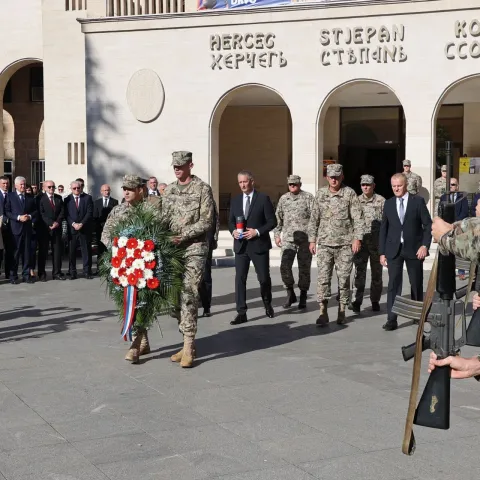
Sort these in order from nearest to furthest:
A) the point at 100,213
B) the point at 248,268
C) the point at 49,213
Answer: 1. the point at 248,268
2. the point at 49,213
3. the point at 100,213

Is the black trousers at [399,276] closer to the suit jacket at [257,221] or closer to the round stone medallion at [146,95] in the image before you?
the suit jacket at [257,221]

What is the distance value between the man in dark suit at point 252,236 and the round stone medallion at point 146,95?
427 inches

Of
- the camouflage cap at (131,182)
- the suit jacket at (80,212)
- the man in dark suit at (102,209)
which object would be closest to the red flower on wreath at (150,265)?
the camouflage cap at (131,182)

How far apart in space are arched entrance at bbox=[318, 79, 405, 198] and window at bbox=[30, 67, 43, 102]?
394 inches

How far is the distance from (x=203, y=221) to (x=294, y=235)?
14.8 feet

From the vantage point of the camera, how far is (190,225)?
9.22 meters

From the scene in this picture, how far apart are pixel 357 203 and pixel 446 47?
32.2 ft

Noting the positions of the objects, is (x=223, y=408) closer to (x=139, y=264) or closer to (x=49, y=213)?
(x=139, y=264)

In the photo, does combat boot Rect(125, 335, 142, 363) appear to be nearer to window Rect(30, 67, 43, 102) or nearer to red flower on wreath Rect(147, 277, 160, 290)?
red flower on wreath Rect(147, 277, 160, 290)

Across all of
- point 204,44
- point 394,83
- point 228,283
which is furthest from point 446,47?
point 228,283

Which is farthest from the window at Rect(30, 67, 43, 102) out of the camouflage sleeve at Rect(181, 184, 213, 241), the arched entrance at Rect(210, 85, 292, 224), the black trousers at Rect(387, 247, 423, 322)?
the camouflage sleeve at Rect(181, 184, 213, 241)

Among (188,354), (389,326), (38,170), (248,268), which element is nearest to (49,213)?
(248,268)

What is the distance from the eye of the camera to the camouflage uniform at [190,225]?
9.04 metres

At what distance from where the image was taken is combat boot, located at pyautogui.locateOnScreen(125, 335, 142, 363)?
9047mm
